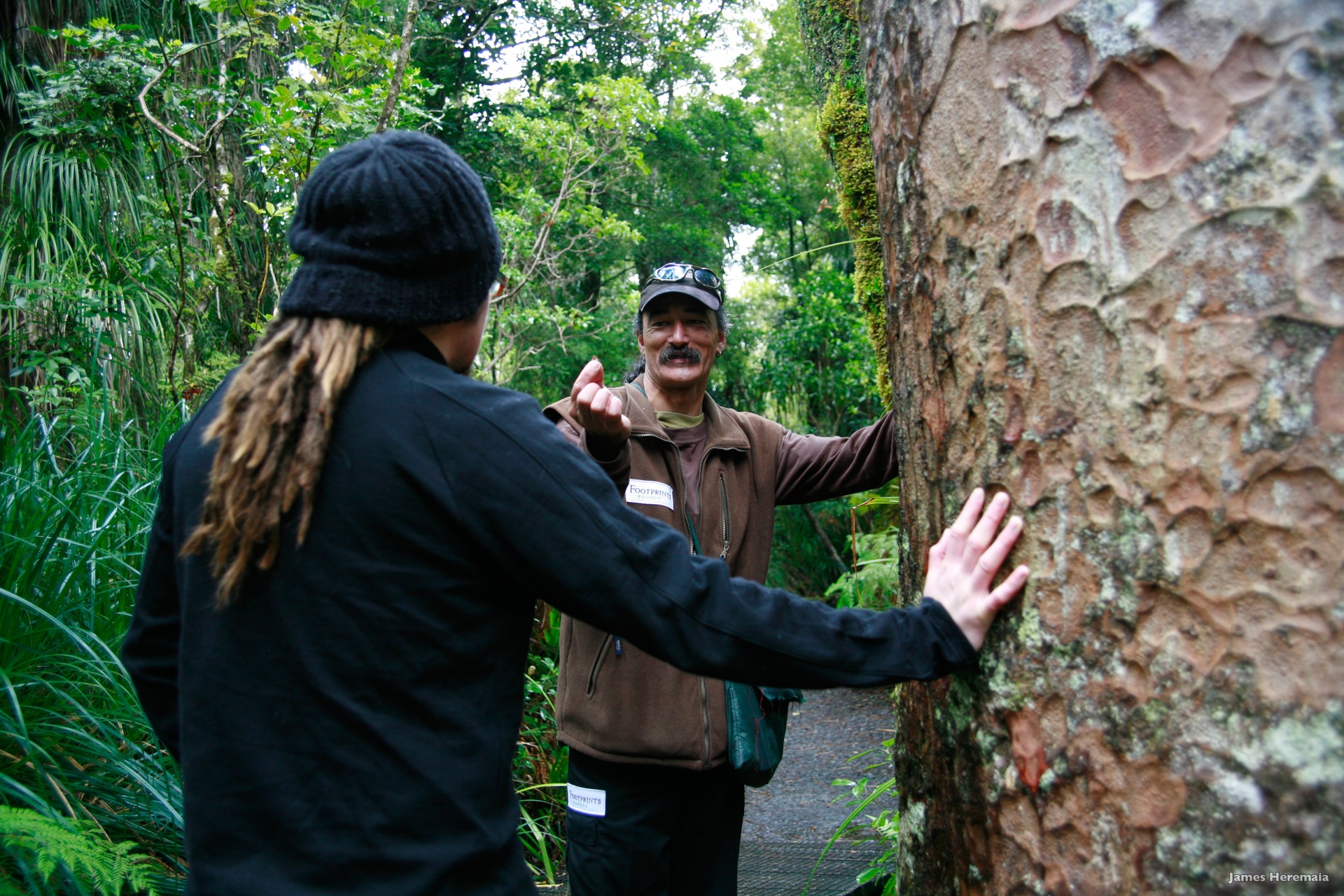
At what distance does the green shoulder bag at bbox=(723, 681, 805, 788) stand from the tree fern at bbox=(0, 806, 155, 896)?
142cm

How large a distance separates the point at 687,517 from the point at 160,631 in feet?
4.92

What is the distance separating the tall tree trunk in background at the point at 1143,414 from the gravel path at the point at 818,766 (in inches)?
132

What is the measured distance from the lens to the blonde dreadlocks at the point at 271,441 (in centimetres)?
122

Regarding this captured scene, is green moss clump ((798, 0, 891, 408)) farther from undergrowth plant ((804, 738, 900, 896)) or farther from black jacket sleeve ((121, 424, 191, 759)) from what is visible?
black jacket sleeve ((121, 424, 191, 759))

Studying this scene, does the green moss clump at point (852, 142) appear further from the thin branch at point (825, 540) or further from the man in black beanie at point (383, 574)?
the thin branch at point (825, 540)

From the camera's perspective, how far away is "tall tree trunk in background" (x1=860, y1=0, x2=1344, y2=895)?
1.10m

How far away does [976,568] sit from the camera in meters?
1.45

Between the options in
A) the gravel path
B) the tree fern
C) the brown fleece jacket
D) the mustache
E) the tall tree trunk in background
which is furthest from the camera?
the gravel path

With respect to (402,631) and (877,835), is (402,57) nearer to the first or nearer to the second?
(402,631)

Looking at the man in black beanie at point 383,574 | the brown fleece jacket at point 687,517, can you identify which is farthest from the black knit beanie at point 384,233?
the brown fleece jacket at point 687,517

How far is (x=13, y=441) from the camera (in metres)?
3.47

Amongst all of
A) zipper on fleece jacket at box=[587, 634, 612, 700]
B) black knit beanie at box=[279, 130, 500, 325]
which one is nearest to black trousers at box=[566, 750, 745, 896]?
zipper on fleece jacket at box=[587, 634, 612, 700]

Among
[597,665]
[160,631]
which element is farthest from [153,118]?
[160,631]

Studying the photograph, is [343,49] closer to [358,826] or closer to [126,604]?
[126,604]
